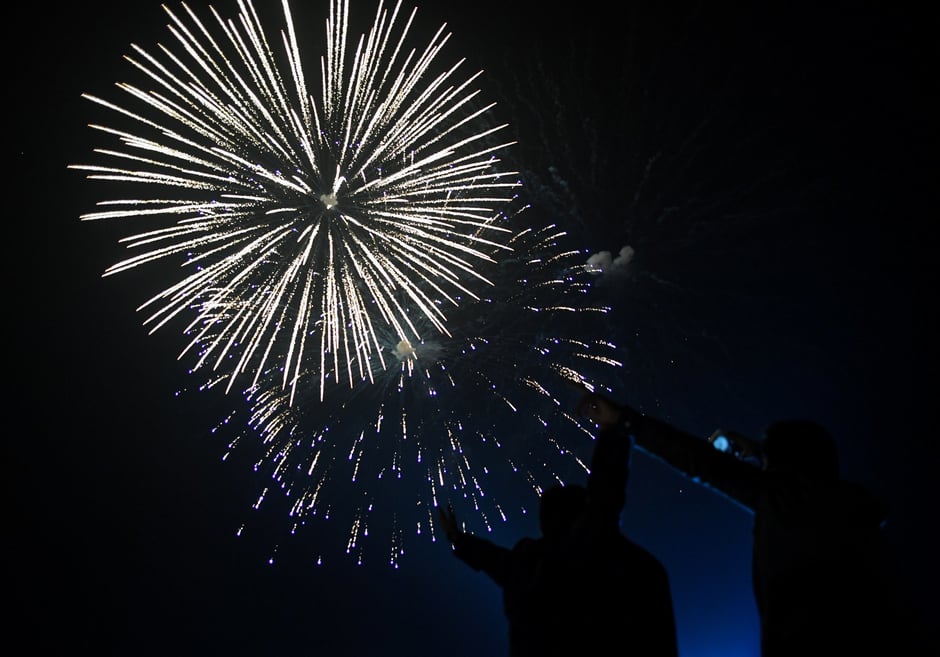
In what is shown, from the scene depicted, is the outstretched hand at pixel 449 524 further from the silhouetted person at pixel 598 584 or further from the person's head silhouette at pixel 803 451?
the person's head silhouette at pixel 803 451

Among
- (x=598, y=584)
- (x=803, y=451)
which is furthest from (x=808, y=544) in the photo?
(x=598, y=584)

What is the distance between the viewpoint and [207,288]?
8.41 m

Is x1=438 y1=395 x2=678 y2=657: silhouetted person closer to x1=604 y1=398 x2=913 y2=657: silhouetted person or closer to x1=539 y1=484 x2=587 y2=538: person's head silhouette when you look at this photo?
x1=539 y1=484 x2=587 y2=538: person's head silhouette

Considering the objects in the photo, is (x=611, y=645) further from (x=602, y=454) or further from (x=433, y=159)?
(x=433, y=159)

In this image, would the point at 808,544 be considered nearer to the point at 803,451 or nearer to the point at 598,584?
the point at 803,451

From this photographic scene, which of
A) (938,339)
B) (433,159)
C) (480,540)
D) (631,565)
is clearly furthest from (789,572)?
(938,339)

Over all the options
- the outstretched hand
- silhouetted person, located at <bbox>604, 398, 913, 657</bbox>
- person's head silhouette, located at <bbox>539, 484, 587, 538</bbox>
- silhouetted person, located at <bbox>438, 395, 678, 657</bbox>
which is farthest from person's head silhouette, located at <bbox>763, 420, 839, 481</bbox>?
the outstretched hand

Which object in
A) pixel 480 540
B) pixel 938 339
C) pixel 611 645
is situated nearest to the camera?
pixel 611 645

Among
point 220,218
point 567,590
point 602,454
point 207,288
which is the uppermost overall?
point 220,218

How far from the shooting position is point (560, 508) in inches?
111

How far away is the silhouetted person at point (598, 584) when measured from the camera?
234 cm

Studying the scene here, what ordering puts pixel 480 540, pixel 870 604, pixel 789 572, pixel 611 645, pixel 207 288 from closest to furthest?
pixel 870 604 → pixel 789 572 → pixel 611 645 → pixel 480 540 → pixel 207 288

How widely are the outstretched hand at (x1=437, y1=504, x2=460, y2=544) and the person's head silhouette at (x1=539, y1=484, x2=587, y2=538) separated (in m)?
1.19

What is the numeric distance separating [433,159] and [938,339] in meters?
13.6
